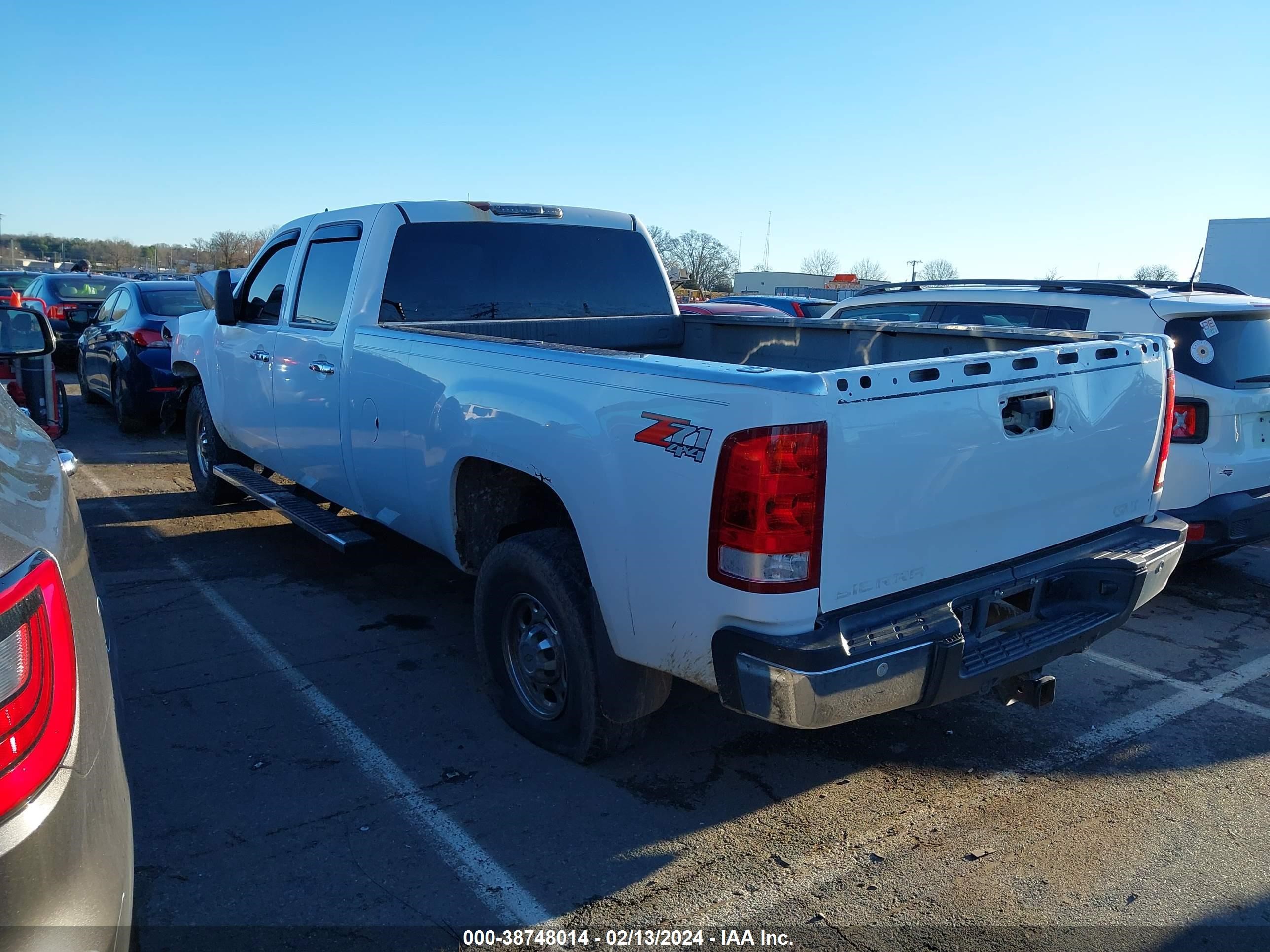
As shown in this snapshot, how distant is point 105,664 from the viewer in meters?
2.02

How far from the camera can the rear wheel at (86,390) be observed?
12.5 meters

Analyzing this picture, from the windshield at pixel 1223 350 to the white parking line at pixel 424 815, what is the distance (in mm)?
4576

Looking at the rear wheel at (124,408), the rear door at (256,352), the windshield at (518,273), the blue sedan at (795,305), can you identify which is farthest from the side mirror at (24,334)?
the blue sedan at (795,305)

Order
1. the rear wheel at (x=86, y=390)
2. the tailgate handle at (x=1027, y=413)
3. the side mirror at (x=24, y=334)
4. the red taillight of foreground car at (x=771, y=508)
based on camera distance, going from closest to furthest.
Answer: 1. the red taillight of foreground car at (x=771, y=508)
2. the tailgate handle at (x=1027, y=413)
3. the side mirror at (x=24, y=334)
4. the rear wheel at (x=86, y=390)

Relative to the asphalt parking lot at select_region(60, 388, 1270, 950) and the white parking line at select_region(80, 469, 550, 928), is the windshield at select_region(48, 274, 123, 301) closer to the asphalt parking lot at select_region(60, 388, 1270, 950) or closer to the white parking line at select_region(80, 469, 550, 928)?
the asphalt parking lot at select_region(60, 388, 1270, 950)

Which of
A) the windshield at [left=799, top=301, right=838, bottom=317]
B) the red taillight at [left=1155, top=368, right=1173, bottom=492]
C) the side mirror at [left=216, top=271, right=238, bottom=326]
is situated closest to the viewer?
the red taillight at [left=1155, top=368, right=1173, bottom=492]

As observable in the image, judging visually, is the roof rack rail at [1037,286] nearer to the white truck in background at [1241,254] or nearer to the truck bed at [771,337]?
the truck bed at [771,337]

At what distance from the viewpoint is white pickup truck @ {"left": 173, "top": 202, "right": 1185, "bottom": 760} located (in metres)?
2.80

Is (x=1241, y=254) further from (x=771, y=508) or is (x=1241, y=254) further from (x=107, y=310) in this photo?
(x=771, y=508)

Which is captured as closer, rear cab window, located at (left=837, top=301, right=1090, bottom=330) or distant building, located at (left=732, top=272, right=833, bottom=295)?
rear cab window, located at (left=837, top=301, right=1090, bottom=330)

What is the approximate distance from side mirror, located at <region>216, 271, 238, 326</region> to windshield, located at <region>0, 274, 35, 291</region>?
1592 cm

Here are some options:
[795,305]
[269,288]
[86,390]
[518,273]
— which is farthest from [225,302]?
[795,305]

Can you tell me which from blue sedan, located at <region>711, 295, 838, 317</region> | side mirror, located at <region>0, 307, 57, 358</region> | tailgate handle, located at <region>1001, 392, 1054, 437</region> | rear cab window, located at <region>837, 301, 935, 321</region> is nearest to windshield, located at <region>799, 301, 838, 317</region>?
blue sedan, located at <region>711, 295, 838, 317</region>

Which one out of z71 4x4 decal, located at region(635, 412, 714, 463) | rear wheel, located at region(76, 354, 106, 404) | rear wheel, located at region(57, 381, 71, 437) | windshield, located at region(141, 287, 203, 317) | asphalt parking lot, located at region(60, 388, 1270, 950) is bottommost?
asphalt parking lot, located at region(60, 388, 1270, 950)
